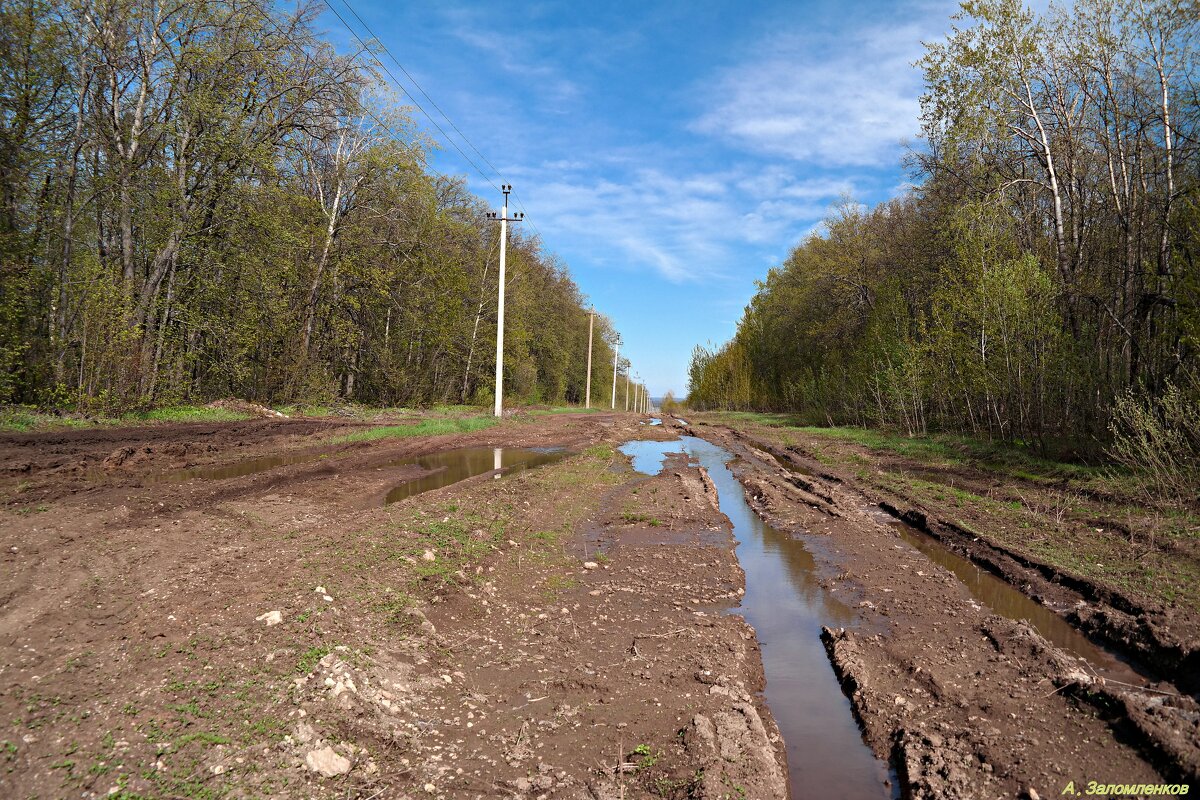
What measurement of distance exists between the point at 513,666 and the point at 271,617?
176 cm

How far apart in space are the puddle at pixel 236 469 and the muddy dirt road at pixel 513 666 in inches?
64.4

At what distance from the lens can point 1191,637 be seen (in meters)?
4.41

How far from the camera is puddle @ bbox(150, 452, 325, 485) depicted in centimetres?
982

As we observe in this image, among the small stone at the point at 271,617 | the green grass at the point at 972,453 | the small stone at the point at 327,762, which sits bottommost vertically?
the small stone at the point at 327,762

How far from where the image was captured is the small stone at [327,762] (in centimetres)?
274

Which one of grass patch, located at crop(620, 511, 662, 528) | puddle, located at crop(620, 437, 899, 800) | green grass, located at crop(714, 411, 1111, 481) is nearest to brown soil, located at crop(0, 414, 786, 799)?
puddle, located at crop(620, 437, 899, 800)

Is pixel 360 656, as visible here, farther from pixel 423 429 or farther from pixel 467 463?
pixel 423 429

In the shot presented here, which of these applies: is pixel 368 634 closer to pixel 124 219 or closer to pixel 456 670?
pixel 456 670

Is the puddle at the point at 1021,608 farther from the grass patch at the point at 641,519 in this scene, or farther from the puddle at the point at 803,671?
the grass patch at the point at 641,519

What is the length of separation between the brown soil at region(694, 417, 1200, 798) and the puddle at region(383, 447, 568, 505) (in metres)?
7.26

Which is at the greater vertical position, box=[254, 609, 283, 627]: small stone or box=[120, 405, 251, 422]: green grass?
box=[120, 405, 251, 422]: green grass

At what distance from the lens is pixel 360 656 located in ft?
12.3

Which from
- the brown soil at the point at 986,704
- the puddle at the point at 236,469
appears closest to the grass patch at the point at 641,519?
the brown soil at the point at 986,704

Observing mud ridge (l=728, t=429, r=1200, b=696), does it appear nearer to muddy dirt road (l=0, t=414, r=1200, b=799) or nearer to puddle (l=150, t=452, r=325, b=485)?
muddy dirt road (l=0, t=414, r=1200, b=799)
